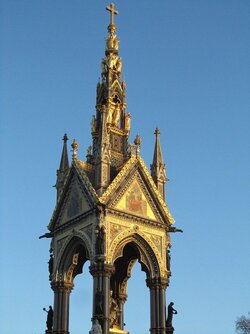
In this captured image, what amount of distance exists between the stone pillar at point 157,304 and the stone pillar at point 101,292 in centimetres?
285

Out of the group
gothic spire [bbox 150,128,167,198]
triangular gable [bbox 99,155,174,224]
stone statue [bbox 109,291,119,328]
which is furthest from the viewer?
gothic spire [bbox 150,128,167,198]

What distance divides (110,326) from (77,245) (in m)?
4.34

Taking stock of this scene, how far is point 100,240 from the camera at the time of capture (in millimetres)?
33406

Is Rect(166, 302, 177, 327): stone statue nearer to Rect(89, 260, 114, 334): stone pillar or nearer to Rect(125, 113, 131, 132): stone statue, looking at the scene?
Rect(89, 260, 114, 334): stone pillar

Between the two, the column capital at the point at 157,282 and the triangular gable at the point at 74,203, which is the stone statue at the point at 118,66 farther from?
the column capital at the point at 157,282

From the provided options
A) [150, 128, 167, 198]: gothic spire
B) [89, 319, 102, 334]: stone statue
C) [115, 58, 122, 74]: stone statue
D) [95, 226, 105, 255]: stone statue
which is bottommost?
[89, 319, 102, 334]: stone statue

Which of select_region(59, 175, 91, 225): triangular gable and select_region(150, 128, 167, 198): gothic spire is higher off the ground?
select_region(150, 128, 167, 198): gothic spire

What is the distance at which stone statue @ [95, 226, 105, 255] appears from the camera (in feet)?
109

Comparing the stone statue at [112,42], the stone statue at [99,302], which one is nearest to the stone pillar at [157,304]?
the stone statue at [99,302]

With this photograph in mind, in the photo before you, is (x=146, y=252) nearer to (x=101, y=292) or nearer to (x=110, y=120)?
(x=101, y=292)

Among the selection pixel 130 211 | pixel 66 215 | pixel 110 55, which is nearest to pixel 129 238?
pixel 130 211

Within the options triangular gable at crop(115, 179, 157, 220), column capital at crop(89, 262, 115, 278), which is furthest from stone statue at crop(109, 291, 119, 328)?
triangular gable at crop(115, 179, 157, 220)

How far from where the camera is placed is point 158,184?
37.5 m

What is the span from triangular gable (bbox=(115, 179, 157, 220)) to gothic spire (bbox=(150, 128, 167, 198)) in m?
1.57
